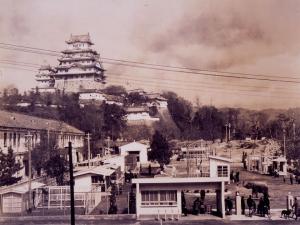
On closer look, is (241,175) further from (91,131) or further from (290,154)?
(91,131)

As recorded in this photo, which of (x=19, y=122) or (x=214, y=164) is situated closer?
(x=214, y=164)

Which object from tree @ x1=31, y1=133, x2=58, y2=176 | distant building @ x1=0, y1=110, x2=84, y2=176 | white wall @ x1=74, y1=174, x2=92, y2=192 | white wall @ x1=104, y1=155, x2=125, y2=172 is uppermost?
distant building @ x1=0, y1=110, x2=84, y2=176

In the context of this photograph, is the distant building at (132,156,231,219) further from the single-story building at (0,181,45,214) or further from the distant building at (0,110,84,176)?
the distant building at (0,110,84,176)

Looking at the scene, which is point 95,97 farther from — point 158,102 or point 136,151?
point 136,151

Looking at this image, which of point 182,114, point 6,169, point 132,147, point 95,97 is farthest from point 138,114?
point 6,169

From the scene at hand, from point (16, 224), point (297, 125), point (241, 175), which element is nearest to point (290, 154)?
point (241, 175)

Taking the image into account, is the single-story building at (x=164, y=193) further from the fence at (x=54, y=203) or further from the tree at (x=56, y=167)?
the tree at (x=56, y=167)

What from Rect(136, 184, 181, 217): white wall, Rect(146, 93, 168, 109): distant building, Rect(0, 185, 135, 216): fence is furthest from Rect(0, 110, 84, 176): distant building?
Rect(146, 93, 168, 109): distant building
